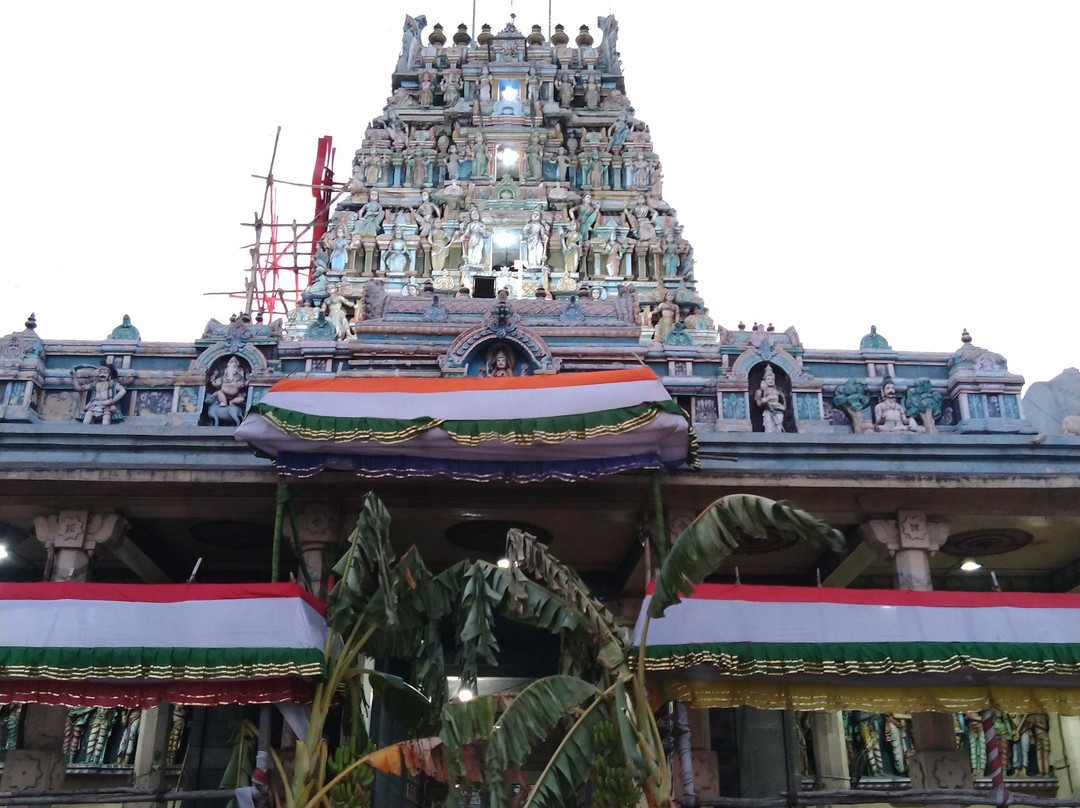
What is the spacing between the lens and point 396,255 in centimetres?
2748

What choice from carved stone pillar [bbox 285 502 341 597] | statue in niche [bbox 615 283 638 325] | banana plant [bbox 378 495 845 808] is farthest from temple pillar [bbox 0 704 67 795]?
statue in niche [bbox 615 283 638 325]

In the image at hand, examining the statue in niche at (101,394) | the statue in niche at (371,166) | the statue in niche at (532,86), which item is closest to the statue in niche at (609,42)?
the statue in niche at (532,86)

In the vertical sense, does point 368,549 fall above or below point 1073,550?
below

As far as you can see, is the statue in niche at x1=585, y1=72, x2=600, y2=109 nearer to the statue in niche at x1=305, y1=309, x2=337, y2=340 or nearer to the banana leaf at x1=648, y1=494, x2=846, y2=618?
the statue in niche at x1=305, y1=309, x2=337, y2=340

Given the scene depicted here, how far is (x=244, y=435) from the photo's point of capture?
13.5 metres

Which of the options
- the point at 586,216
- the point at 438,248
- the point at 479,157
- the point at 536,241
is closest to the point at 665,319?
the point at 536,241

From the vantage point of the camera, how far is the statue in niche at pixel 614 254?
27.5 metres

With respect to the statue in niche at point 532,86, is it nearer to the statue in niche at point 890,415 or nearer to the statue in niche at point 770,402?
the statue in niche at point 770,402

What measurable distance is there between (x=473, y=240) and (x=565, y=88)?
335 inches

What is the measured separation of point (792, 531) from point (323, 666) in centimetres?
556

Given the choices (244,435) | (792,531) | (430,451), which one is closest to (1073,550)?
(792,531)

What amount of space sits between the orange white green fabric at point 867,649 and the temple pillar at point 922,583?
1.26m

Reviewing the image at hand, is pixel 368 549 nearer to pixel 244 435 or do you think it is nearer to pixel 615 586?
pixel 244 435

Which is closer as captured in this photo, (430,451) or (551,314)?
(430,451)
